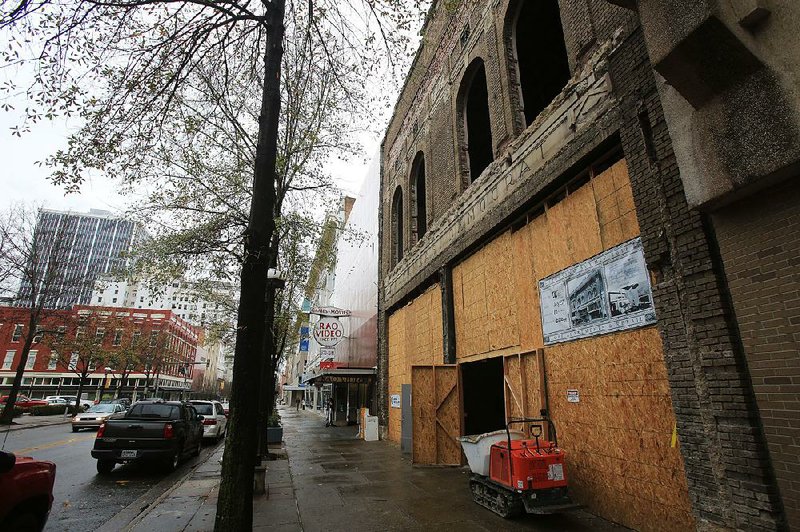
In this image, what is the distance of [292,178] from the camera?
14461mm

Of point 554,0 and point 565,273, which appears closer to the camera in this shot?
point 565,273

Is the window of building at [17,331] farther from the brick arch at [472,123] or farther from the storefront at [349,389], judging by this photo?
the brick arch at [472,123]

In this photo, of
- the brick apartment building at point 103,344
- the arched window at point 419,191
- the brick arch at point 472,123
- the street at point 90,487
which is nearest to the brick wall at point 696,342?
the brick arch at point 472,123

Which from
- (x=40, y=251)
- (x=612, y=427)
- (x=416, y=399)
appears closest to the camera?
(x=612, y=427)

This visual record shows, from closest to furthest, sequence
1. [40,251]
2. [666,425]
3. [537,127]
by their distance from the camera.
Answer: [666,425]
[537,127]
[40,251]

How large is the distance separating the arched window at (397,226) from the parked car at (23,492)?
14.9m

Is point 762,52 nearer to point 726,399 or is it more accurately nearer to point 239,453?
point 726,399

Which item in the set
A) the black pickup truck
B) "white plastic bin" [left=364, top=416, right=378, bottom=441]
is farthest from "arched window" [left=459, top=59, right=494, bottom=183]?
the black pickup truck

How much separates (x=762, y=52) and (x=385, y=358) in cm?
1567

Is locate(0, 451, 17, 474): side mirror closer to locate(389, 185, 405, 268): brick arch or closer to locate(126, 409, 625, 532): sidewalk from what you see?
locate(126, 409, 625, 532): sidewalk

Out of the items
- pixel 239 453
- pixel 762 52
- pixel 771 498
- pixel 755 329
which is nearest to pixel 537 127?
pixel 762 52

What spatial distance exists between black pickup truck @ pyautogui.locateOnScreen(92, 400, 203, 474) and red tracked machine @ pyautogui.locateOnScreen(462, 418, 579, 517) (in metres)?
8.85

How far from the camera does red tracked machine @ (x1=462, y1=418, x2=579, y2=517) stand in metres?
5.73

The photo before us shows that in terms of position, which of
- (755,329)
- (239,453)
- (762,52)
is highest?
(762,52)
